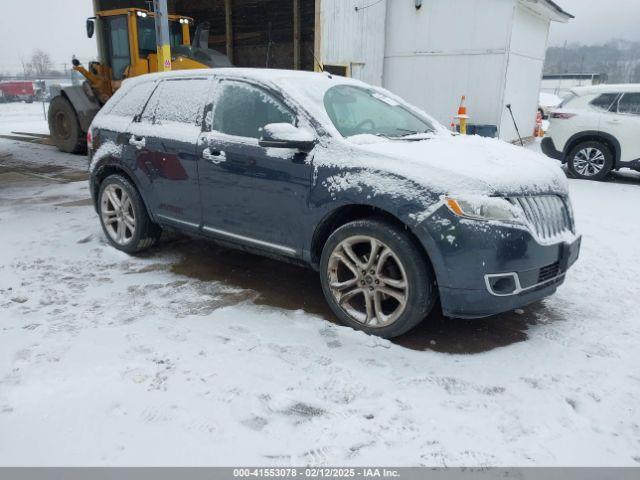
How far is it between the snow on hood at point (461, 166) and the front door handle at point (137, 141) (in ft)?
6.82

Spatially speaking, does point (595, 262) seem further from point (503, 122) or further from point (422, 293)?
point (503, 122)

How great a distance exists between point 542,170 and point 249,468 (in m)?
2.70

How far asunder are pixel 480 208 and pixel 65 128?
479 inches

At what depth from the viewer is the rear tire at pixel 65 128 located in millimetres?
11891

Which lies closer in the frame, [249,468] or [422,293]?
[249,468]

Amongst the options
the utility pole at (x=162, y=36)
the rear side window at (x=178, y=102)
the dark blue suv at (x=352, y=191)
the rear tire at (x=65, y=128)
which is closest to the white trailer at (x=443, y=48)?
the utility pole at (x=162, y=36)

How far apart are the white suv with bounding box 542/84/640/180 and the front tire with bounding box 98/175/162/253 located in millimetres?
8118

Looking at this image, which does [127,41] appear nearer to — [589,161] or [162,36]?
[162,36]

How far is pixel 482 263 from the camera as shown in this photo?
2.86 meters

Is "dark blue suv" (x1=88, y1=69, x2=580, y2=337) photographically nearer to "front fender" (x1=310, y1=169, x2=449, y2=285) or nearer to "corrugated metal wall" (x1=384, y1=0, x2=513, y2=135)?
"front fender" (x1=310, y1=169, x2=449, y2=285)

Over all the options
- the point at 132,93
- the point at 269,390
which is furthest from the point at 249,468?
the point at 132,93

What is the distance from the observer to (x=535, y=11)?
46.3 feet

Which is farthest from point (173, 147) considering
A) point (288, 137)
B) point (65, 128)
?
point (65, 128)

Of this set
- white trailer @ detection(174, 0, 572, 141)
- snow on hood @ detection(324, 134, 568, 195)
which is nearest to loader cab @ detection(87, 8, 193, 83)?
white trailer @ detection(174, 0, 572, 141)
